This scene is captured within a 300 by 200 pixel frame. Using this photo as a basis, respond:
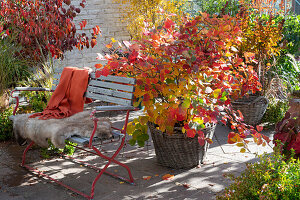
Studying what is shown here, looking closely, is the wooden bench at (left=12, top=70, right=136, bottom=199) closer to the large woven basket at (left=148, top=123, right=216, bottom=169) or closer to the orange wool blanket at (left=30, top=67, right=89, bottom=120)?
the orange wool blanket at (left=30, top=67, right=89, bottom=120)

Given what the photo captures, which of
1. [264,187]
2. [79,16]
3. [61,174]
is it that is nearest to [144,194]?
[61,174]

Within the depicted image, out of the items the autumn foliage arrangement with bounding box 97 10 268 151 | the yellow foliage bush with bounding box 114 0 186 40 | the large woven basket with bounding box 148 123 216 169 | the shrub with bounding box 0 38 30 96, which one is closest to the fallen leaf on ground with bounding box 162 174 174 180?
the large woven basket with bounding box 148 123 216 169

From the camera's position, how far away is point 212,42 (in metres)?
3.09

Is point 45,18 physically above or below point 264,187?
above

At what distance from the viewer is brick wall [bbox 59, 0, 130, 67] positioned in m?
7.53

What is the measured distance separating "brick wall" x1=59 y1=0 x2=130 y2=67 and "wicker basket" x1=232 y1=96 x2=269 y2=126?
149 inches

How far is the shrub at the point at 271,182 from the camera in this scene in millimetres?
1973

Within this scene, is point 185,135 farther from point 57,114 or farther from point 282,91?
point 282,91

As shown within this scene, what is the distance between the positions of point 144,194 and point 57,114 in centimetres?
128

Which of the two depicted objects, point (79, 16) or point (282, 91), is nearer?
point (282, 91)

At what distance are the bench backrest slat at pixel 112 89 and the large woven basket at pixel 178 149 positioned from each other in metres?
0.47

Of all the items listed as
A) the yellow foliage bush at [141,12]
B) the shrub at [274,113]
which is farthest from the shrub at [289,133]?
the yellow foliage bush at [141,12]

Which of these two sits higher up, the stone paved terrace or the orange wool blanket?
the orange wool blanket

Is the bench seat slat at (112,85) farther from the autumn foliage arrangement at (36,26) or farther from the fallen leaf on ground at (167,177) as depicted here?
the autumn foliage arrangement at (36,26)
